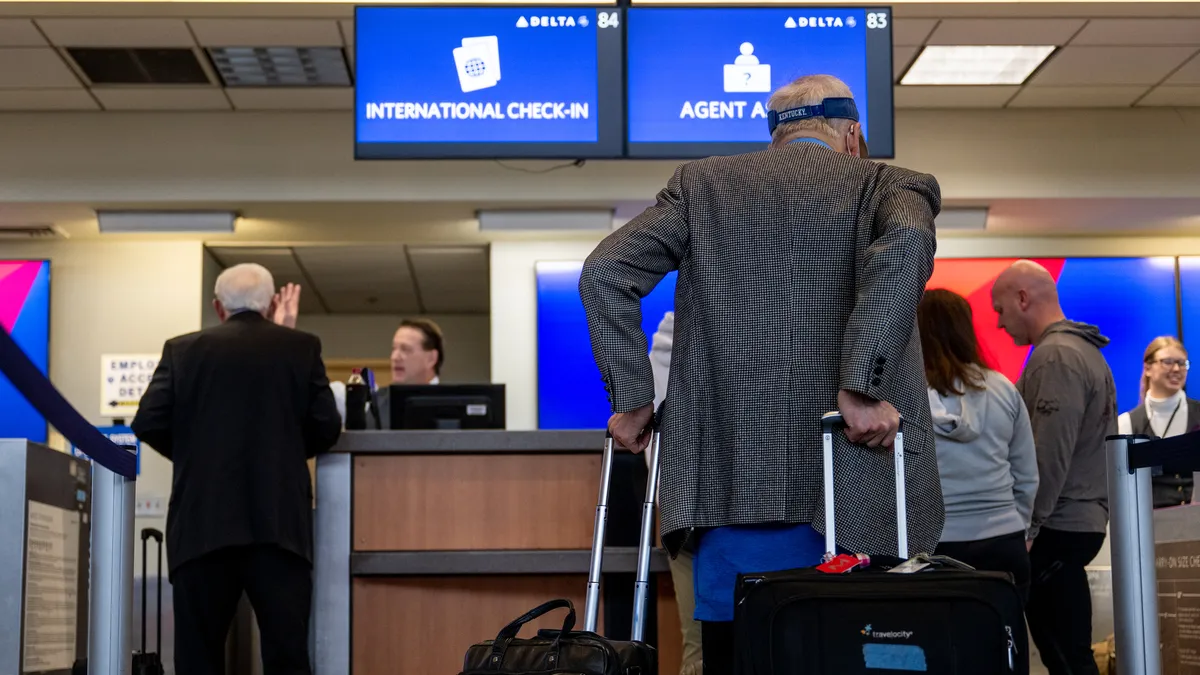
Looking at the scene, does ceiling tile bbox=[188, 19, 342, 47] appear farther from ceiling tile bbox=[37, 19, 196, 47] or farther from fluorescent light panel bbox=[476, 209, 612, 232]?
fluorescent light panel bbox=[476, 209, 612, 232]

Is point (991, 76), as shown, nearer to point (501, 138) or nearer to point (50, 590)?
point (501, 138)

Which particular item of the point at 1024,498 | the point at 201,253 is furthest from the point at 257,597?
the point at 201,253

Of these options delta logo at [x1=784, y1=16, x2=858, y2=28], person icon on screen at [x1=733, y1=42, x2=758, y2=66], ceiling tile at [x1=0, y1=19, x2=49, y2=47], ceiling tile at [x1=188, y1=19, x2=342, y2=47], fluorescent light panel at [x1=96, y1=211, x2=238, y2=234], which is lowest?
fluorescent light panel at [x1=96, y1=211, x2=238, y2=234]

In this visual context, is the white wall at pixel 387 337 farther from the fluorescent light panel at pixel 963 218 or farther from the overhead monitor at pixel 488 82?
the overhead monitor at pixel 488 82

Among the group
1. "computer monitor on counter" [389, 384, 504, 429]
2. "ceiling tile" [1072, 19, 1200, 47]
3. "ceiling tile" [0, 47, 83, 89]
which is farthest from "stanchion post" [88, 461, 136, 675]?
"ceiling tile" [1072, 19, 1200, 47]

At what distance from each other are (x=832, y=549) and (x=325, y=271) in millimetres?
7642

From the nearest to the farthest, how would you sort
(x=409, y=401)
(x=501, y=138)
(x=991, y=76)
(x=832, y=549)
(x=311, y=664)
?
(x=832, y=549), (x=311, y=664), (x=501, y=138), (x=409, y=401), (x=991, y=76)

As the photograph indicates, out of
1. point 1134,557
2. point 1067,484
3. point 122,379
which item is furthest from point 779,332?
point 122,379

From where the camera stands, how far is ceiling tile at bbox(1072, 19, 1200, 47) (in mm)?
5746

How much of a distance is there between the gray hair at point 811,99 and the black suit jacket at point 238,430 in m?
1.90

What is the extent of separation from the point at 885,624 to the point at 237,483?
2.33 meters

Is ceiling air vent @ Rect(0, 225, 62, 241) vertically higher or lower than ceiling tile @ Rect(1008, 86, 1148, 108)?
lower

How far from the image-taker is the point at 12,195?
6.84m

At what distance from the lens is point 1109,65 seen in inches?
250
